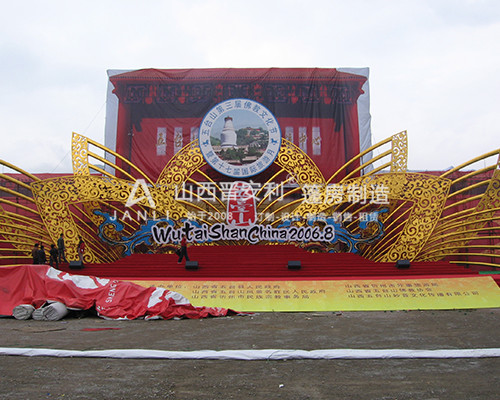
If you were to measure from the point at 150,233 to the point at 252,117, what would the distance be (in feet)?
13.9

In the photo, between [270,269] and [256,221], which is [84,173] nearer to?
[256,221]

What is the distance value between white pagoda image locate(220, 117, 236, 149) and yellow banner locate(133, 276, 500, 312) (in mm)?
4758

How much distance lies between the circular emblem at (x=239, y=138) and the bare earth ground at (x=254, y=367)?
6.17 metres

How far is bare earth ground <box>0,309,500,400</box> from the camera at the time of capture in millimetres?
3791

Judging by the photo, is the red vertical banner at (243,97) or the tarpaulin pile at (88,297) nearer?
the tarpaulin pile at (88,297)

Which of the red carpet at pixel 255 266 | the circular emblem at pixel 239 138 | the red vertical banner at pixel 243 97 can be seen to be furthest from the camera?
the red vertical banner at pixel 243 97

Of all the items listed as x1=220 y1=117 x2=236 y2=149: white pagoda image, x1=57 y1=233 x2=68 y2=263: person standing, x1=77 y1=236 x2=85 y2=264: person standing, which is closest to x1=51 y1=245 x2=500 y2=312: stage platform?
x1=57 y1=233 x2=68 y2=263: person standing

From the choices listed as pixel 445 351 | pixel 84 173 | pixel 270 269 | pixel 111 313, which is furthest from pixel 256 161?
pixel 445 351

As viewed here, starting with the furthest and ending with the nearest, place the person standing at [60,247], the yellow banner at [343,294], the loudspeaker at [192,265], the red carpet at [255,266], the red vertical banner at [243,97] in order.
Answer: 1. the red vertical banner at [243,97]
2. the person standing at [60,247]
3. the loudspeaker at [192,265]
4. the red carpet at [255,266]
5. the yellow banner at [343,294]

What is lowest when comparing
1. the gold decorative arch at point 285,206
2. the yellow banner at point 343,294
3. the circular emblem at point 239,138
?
the yellow banner at point 343,294

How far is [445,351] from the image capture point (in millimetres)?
4988

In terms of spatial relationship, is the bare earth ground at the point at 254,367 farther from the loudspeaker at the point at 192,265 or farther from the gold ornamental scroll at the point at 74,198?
the gold ornamental scroll at the point at 74,198

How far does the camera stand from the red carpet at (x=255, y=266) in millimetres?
10633

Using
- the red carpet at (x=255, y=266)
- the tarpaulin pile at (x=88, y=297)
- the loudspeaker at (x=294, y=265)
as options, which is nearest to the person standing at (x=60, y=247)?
the red carpet at (x=255, y=266)
